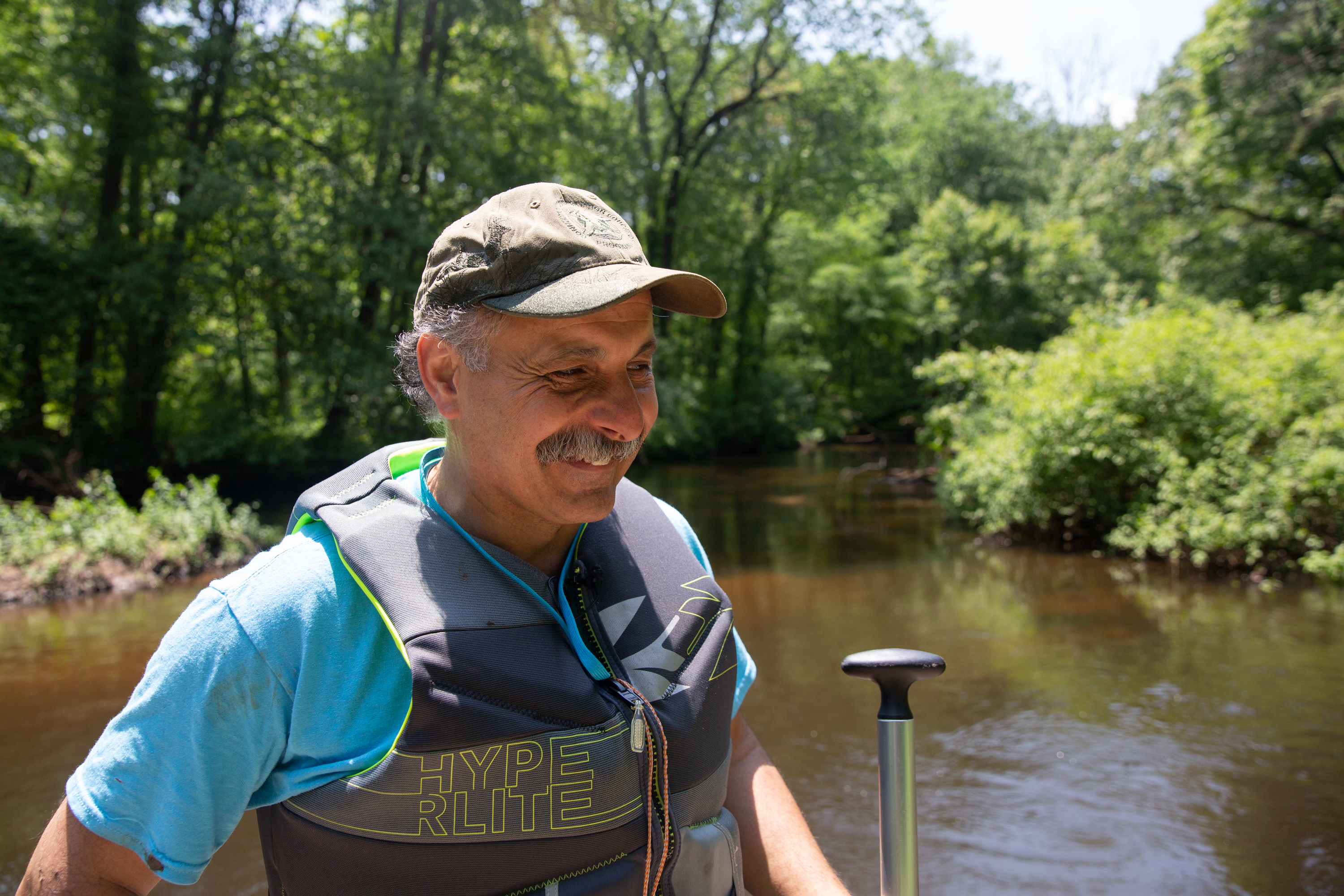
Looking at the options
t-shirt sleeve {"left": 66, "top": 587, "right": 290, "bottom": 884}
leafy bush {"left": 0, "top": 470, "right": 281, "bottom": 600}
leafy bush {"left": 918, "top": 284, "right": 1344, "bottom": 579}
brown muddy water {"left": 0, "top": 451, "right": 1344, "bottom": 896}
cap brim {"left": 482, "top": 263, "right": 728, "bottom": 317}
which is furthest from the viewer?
leafy bush {"left": 0, "top": 470, "right": 281, "bottom": 600}

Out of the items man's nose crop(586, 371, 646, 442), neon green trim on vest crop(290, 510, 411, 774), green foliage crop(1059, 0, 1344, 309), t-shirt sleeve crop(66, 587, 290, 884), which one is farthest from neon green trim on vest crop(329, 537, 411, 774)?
green foliage crop(1059, 0, 1344, 309)

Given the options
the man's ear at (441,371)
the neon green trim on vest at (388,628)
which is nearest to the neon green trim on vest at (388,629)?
the neon green trim on vest at (388,628)

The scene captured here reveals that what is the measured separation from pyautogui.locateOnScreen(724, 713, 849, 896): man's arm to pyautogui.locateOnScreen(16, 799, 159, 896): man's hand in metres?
0.98

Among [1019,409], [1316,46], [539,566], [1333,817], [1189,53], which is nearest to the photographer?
[539,566]

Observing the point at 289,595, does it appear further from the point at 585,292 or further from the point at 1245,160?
the point at 1245,160

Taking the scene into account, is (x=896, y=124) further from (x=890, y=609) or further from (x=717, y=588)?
(x=717, y=588)

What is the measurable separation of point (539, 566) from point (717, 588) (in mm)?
352

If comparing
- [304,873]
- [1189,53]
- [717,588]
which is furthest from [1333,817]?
[1189,53]

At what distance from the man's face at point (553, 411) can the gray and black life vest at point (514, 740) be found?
0.12 metres

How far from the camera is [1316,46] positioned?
16594 millimetres

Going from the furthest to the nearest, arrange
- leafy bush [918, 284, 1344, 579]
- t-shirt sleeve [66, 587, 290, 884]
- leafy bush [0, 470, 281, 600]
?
leafy bush [0, 470, 281, 600], leafy bush [918, 284, 1344, 579], t-shirt sleeve [66, 587, 290, 884]

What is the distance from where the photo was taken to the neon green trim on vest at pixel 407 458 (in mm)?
1633

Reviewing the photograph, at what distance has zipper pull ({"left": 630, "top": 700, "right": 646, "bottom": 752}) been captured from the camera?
4.32 ft

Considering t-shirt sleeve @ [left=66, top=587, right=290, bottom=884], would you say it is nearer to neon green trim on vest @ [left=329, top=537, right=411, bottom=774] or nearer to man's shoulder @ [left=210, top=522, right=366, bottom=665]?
man's shoulder @ [left=210, top=522, right=366, bottom=665]
